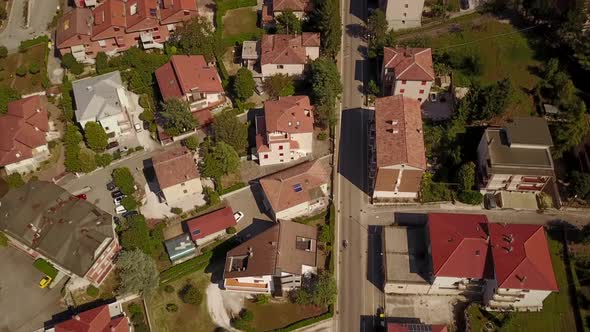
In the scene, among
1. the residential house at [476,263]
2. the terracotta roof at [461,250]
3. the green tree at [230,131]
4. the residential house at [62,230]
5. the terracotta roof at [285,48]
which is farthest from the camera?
the terracotta roof at [285,48]

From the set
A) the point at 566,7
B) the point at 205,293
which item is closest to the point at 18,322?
the point at 205,293

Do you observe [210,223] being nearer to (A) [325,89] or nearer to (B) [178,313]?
(B) [178,313]

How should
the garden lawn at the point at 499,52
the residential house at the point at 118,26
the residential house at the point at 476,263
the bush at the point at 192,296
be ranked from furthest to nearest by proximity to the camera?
the residential house at the point at 118,26 → the garden lawn at the point at 499,52 → the bush at the point at 192,296 → the residential house at the point at 476,263

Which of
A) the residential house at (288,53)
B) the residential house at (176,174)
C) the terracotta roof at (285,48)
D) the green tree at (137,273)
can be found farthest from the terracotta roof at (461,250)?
the terracotta roof at (285,48)

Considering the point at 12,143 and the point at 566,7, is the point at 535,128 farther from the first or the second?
the point at 12,143

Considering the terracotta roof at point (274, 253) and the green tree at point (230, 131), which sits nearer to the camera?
the terracotta roof at point (274, 253)

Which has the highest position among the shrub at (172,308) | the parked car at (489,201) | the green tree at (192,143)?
the green tree at (192,143)

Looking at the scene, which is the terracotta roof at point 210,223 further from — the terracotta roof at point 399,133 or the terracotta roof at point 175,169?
the terracotta roof at point 399,133

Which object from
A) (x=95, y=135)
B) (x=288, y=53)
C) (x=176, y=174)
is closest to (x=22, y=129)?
(x=95, y=135)
